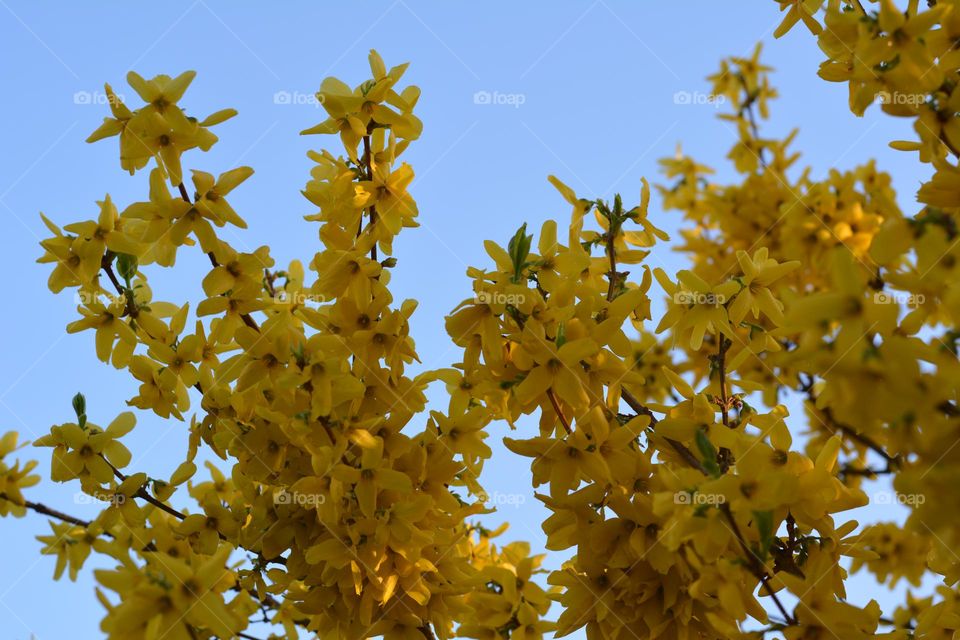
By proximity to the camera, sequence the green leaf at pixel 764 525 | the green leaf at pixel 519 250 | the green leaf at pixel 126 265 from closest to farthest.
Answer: the green leaf at pixel 764 525, the green leaf at pixel 519 250, the green leaf at pixel 126 265

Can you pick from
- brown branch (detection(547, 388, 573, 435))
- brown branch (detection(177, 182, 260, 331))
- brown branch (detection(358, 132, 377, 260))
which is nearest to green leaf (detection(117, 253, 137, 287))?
brown branch (detection(177, 182, 260, 331))

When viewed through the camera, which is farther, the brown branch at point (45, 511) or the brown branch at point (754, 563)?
the brown branch at point (45, 511)

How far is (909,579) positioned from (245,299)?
3.53 metres

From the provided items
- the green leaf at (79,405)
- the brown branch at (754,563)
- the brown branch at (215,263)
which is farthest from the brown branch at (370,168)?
the brown branch at (754,563)

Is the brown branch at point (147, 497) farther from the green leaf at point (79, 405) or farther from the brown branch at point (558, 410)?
the brown branch at point (558, 410)

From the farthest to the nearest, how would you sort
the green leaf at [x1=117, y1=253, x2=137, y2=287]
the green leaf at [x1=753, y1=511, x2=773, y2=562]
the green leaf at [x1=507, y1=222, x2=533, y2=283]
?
1. the green leaf at [x1=117, y1=253, x2=137, y2=287]
2. the green leaf at [x1=507, y1=222, x2=533, y2=283]
3. the green leaf at [x1=753, y1=511, x2=773, y2=562]

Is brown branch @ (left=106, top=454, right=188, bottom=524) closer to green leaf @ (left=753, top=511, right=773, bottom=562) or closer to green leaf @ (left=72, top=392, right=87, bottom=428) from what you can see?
green leaf @ (left=72, top=392, right=87, bottom=428)

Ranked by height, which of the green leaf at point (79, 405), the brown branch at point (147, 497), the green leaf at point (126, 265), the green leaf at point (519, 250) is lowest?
the brown branch at point (147, 497)

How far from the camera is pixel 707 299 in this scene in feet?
7.56

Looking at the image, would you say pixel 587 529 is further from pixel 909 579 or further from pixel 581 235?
pixel 909 579

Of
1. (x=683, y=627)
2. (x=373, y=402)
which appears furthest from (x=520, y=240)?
(x=683, y=627)

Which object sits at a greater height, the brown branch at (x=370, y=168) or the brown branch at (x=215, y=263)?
the brown branch at (x=370, y=168)

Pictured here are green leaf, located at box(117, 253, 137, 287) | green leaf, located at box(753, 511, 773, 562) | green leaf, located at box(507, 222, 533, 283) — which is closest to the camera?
green leaf, located at box(753, 511, 773, 562)

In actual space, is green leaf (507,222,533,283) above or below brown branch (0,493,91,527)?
above
